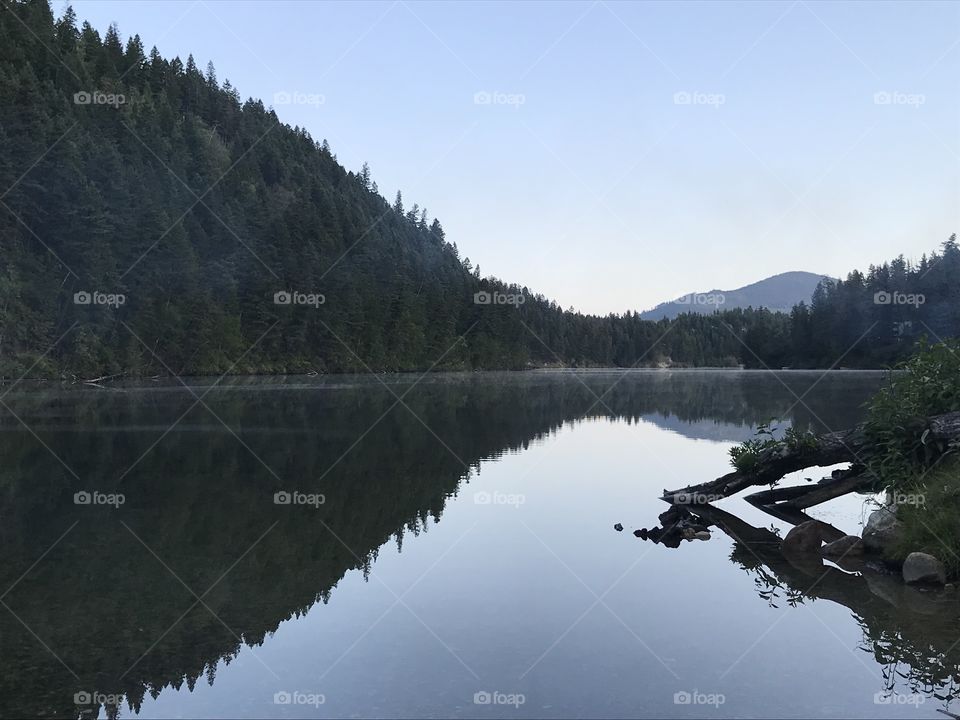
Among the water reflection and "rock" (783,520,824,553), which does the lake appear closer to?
the water reflection

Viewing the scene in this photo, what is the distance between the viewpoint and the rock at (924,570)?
1219 centimetres

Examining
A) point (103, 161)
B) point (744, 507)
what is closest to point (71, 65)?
point (103, 161)

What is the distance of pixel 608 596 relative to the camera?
38.7 feet

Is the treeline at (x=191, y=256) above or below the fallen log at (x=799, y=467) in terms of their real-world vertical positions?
above

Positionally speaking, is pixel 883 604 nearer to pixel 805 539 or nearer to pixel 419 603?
pixel 805 539

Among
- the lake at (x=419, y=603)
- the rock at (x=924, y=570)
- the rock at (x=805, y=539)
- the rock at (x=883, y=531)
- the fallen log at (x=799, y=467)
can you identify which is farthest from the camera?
the fallen log at (x=799, y=467)

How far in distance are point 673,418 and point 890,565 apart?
30342mm

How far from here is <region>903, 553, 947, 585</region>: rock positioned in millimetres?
12188

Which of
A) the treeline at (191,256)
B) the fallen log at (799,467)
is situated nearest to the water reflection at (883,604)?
the fallen log at (799,467)

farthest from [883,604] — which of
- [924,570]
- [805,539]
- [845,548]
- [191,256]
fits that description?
[191,256]

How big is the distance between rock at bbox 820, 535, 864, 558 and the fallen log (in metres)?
4.40

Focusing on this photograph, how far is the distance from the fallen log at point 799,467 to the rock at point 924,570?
6047mm

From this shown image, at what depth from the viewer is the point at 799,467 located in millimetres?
19141

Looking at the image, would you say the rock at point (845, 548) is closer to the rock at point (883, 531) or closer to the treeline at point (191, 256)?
the rock at point (883, 531)
